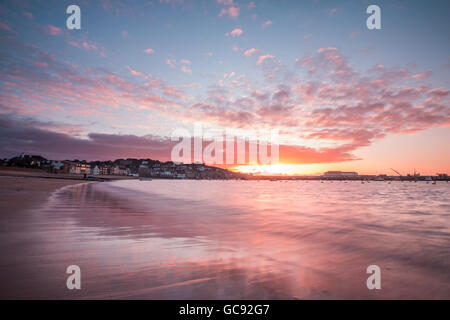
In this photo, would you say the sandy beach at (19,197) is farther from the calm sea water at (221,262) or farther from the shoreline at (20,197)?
the calm sea water at (221,262)

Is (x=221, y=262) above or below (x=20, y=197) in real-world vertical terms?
below

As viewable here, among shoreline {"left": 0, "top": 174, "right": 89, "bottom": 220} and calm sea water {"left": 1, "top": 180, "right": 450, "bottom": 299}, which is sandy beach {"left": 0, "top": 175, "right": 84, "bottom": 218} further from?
calm sea water {"left": 1, "top": 180, "right": 450, "bottom": 299}

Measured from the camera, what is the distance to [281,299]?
4527 mm

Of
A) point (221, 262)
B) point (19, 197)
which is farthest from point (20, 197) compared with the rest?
point (221, 262)

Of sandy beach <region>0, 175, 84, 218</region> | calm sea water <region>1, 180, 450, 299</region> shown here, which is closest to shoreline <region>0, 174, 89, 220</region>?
sandy beach <region>0, 175, 84, 218</region>

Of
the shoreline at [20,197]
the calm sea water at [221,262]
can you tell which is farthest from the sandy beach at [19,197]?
the calm sea water at [221,262]

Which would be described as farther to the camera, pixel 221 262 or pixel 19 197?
pixel 19 197

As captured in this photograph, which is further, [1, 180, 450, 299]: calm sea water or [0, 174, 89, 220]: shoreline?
[0, 174, 89, 220]: shoreline

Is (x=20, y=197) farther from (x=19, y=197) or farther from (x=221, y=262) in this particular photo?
(x=221, y=262)
